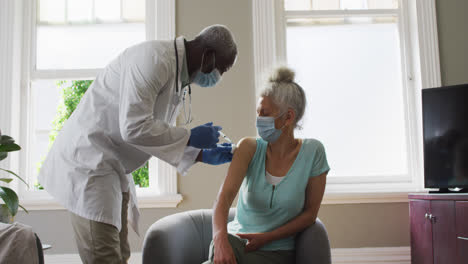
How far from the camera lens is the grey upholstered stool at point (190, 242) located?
60.8 inches

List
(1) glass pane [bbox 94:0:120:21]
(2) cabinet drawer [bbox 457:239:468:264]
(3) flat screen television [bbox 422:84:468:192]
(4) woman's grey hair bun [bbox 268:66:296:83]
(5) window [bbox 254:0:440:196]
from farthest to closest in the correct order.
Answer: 1. (1) glass pane [bbox 94:0:120:21]
2. (5) window [bbox 254:0:440:196]
3. (3) flat screen television [bbox 422:84:468:192]
4. (2) cabinet drawer [bbox 457:239:468:264]
5. (4) woman's grey hair bun [bbox 268:66:296:83]

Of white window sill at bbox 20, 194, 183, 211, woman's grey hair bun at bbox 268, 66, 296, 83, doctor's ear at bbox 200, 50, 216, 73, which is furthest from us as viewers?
white window sill at bbox 20, 194, 183, 211

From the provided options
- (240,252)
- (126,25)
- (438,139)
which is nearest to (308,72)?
(438,139)

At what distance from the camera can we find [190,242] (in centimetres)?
177

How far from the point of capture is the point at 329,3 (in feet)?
10.7

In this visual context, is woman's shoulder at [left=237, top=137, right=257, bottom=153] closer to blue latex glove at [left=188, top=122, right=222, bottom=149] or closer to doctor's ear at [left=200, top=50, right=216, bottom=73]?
blue latex glove at [left=188, top=122, right=222, bottom=149]

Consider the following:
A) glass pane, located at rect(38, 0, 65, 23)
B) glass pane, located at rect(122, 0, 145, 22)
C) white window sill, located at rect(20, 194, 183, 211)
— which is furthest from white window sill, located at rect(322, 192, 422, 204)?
glass pane, located at rect(38, 0, 65, 23)

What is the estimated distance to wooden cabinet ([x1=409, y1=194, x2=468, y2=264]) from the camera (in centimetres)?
215

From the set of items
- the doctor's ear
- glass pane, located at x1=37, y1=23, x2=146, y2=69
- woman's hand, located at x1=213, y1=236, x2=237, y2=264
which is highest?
glass pane, located at x1=37, y1=23, x2=146, y2=69

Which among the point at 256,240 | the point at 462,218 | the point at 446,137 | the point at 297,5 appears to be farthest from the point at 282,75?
the point at 297,5

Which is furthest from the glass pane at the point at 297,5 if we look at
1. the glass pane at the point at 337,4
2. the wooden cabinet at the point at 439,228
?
the wooden cabinet at the point at 439,228

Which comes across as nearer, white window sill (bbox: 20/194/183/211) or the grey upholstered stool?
the grey upholstered stool

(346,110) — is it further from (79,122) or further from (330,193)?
(79,122)

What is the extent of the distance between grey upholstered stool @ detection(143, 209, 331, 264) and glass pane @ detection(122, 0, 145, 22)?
187cm
